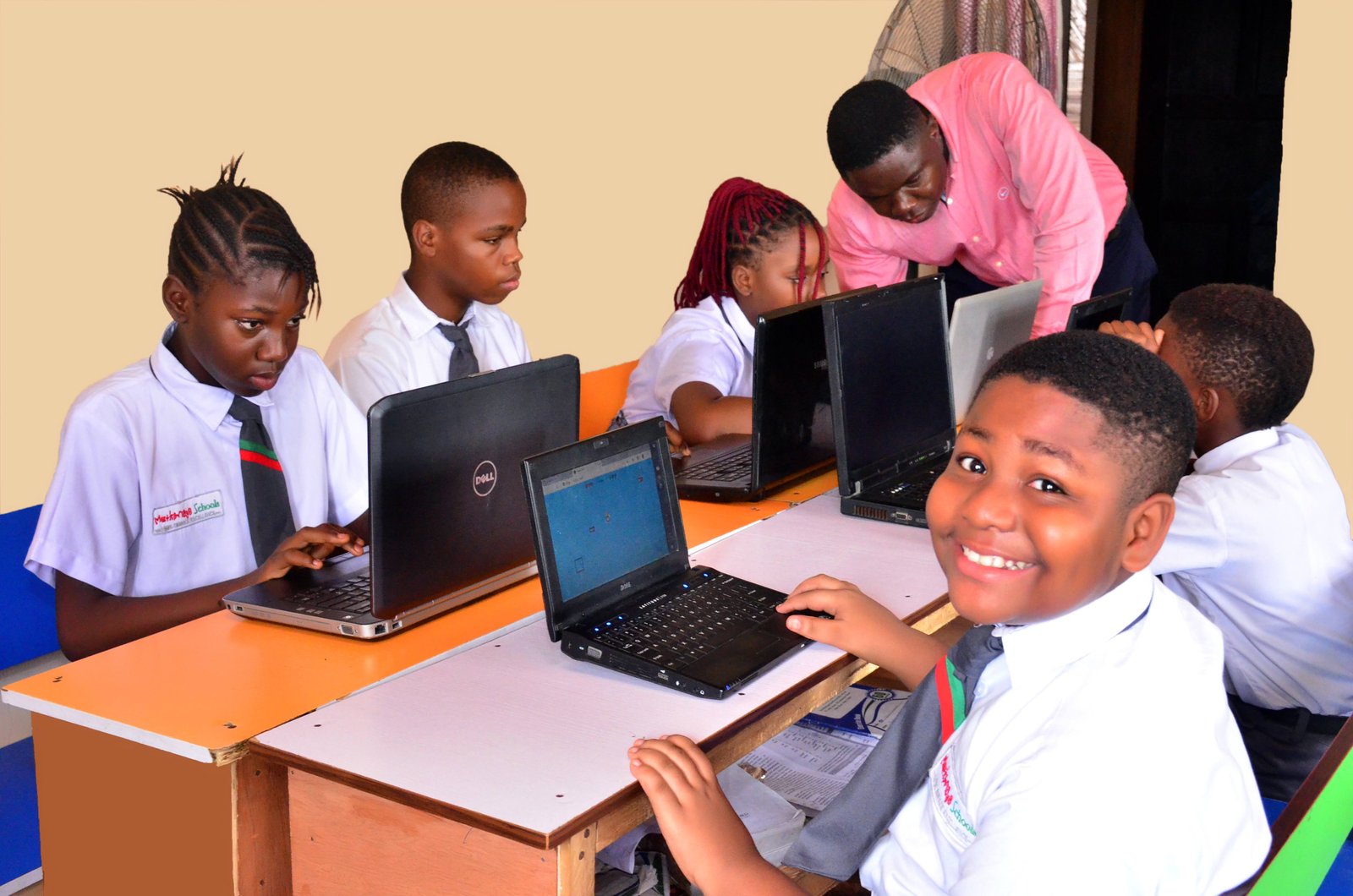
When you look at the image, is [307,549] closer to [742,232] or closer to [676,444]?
[676,444]

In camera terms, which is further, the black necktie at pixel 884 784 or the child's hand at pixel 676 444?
the child's hand at pixel 676 444

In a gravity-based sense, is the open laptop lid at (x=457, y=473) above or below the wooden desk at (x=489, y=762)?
above

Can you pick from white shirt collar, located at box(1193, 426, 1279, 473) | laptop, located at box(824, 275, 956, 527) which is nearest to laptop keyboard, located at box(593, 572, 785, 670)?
laptop, located at box(824, 275, 956, 527)

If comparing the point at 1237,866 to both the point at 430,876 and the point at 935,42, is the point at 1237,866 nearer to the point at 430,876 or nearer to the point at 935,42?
the point at 430,876

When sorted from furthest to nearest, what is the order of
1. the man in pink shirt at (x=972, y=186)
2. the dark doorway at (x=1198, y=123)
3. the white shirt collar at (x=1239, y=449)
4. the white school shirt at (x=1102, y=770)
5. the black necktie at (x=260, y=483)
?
the dark doorway at (x=1198, y=123)
the man in pink shirt at (x=972, y=186)
the black necktie at (x=260, y=483)
the white shirt collar at (x=1239, y=449)
the white school shirt at (x=1102, y=770)

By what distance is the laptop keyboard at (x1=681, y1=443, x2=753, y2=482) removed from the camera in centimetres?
239

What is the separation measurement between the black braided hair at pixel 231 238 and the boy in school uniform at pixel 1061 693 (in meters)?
1.10

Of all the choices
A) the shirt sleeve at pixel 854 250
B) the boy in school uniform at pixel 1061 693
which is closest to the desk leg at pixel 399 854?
the boy in school uniform at pixel 1061 693

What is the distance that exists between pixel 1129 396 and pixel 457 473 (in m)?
0.90

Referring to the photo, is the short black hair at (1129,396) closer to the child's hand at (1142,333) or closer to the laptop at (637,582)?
the laptop at (637,582)

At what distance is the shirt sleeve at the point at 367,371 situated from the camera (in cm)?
262

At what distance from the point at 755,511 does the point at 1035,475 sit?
115cm

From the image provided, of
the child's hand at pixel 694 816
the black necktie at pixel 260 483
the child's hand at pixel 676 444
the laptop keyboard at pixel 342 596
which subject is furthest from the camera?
the child's hand at pixel 676 444

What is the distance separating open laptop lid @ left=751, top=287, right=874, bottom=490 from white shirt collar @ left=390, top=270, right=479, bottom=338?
80 cm
